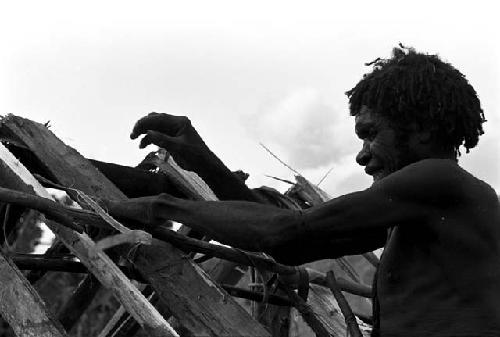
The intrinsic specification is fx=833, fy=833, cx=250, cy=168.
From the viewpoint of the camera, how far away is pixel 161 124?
316 cm

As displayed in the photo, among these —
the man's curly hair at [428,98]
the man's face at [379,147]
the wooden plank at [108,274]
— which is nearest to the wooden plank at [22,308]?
the wooden plank at [108,274]

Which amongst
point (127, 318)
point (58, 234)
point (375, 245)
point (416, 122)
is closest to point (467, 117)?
point (416, 122)

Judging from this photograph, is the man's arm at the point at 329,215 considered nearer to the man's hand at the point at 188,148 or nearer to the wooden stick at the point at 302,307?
the man's hand at the point at 188,148

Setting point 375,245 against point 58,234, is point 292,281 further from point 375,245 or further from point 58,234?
point 58,234

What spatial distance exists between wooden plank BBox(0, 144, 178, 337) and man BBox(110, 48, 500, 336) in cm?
17

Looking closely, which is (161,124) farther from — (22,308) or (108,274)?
(22,308)

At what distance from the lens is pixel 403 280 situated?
2602mm

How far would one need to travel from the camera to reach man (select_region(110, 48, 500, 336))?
98.9 inches

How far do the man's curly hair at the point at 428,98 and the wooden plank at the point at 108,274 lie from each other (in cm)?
100

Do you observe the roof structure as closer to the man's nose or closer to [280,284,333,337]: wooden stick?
[280,284,333,337]: wooden stick

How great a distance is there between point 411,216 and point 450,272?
0.20m

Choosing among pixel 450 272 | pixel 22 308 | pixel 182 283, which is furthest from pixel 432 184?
pixel 22 308

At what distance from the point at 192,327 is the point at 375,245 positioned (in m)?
0.72

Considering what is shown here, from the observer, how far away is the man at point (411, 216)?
2.51 meters
